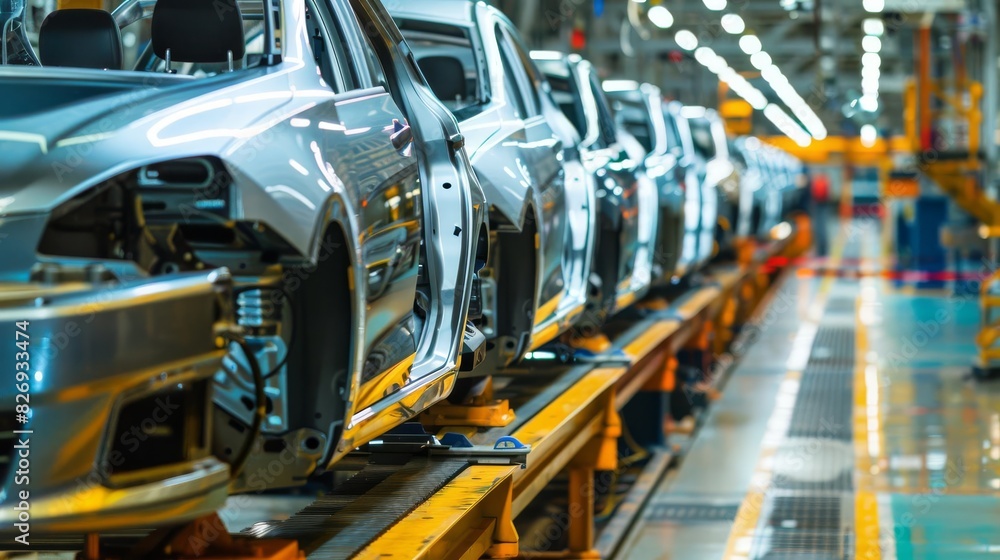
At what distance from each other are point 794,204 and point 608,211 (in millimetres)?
19777

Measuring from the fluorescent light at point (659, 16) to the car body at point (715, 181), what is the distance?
3.95 meters

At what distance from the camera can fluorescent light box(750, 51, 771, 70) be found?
25125 mm

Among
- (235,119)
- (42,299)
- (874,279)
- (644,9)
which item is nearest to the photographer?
(42,299)

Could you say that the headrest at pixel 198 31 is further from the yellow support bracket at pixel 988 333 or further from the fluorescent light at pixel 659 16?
the fluorescent light at pixel 659 16

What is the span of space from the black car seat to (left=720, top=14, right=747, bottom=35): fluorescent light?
18.5 metres

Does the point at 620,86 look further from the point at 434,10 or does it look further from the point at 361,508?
the point at 361,508

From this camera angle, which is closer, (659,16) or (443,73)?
(443,73)

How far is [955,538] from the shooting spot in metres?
5.95

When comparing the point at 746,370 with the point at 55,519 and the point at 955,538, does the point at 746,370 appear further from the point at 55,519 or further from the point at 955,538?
the point at 55,519

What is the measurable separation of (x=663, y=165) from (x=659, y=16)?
8962 mm

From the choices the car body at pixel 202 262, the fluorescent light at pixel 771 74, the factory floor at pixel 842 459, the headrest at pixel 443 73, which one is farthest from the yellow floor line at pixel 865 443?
the fluorescent light at pixel 771 74

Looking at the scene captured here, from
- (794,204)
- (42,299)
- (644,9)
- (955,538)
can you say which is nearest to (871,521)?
(955,538)

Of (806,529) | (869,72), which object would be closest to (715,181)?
(806,529)

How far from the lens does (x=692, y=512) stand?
6668 mm
